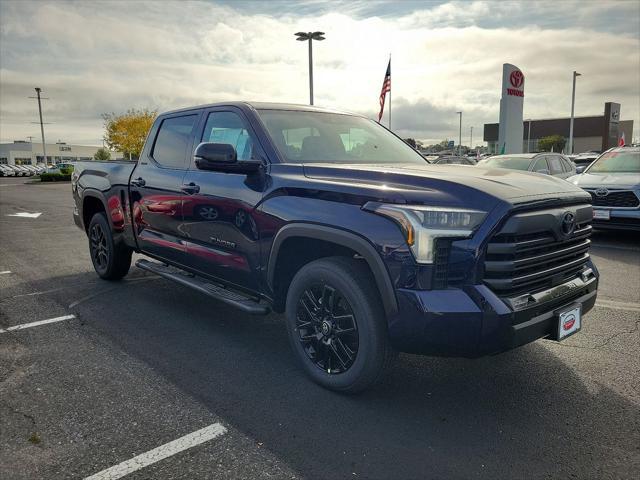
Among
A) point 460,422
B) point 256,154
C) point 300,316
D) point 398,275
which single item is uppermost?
point 256,154

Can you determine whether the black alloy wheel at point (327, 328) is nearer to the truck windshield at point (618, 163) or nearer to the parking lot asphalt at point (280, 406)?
the parking lot asphalt at point (280, 406)

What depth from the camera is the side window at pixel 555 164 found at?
37.7 ft

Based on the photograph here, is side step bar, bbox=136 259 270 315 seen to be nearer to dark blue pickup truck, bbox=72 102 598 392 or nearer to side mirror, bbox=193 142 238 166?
dark blue pickup truck, bbox=72 102 598 392

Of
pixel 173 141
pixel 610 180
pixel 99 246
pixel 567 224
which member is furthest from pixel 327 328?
pixel 610 180

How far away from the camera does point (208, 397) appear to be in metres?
3.19

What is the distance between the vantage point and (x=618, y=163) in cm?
944

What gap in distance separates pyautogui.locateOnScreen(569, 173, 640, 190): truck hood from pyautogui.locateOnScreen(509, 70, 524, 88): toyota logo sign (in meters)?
10.3

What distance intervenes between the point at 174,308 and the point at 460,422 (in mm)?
3166

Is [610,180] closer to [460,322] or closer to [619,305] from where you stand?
[619,305]

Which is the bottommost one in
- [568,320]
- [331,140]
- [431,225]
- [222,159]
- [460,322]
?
[568,320]

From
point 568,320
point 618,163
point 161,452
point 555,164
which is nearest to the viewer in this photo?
point 161,452

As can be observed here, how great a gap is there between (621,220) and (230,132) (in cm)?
696

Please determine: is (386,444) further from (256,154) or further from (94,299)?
(94,299)

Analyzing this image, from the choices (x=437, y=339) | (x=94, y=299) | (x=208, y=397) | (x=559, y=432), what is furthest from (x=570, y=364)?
(x=94, y=299)
